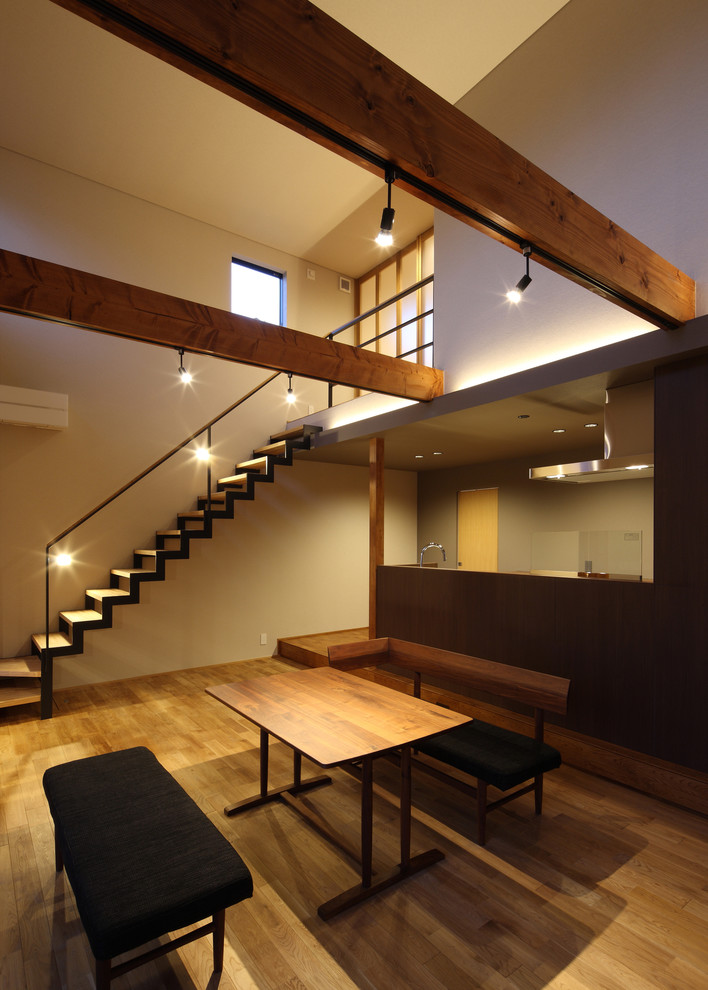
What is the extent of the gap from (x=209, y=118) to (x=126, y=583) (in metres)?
4.41

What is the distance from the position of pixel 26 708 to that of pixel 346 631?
393cm

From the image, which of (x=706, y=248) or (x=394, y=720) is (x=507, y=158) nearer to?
(x=706, y=248)

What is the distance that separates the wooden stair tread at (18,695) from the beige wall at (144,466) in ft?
1.30

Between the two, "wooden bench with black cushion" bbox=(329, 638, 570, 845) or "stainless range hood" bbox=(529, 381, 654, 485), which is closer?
"wooden bench with black cushion" bbox=(329, 638, 570, 845)

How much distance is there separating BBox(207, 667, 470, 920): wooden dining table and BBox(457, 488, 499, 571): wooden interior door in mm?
4262

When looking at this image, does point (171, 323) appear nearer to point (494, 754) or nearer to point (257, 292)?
A: point (494, 754)

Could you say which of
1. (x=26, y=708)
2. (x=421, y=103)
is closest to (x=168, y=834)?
(x=421, y=103)

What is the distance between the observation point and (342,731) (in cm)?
237

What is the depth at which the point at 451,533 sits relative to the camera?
773 cm

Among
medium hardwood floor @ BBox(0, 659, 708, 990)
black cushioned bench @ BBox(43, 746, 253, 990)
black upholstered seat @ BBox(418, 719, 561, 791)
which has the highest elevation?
black cushioned bench @ BBox(43, 746, 253, 990)

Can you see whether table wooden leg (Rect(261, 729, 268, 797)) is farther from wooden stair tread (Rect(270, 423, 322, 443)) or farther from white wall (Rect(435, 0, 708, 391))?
wooden stair tread (Rect(270, 423, 322, 443))

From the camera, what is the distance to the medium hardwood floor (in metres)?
1.85

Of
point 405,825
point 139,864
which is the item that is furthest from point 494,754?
point 139,864

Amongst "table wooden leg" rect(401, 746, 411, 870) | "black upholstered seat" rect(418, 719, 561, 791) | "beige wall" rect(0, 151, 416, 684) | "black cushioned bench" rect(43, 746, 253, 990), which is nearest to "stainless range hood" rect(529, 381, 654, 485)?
"black upholstered seat" rect(418, 719, 561, 791)
